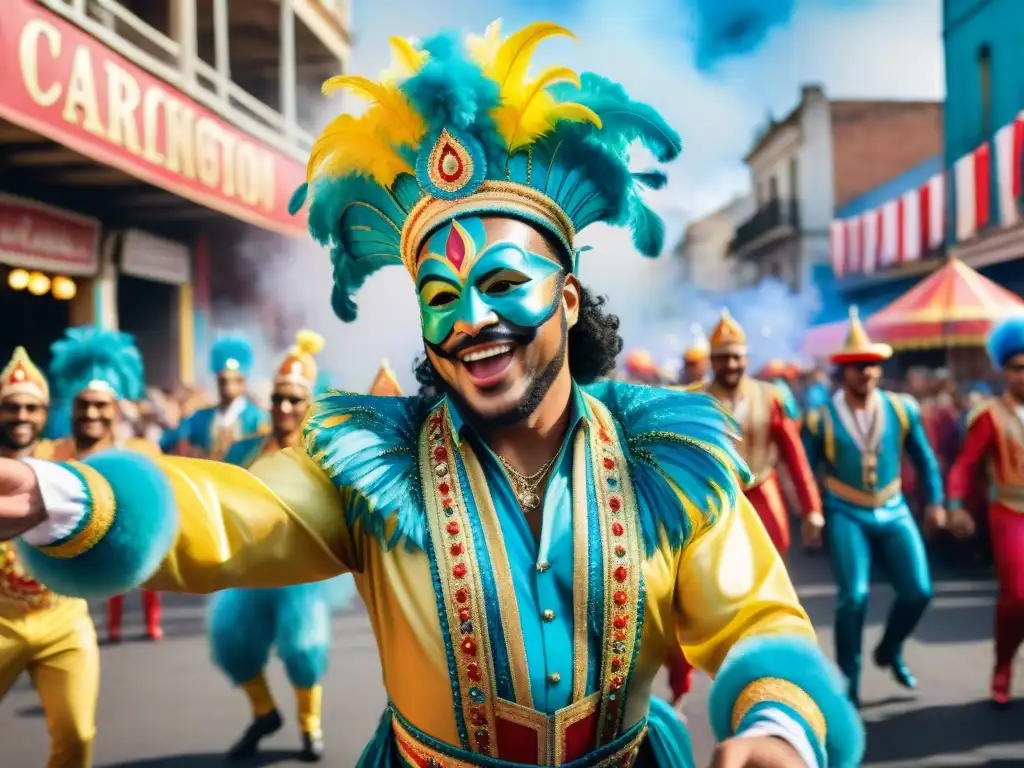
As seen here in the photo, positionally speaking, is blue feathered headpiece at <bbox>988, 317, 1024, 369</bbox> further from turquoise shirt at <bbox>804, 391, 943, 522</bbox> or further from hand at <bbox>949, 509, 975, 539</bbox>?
hand at <bbox>949, 509, 975, 539</bbox>

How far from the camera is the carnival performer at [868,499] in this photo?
17.4 ft

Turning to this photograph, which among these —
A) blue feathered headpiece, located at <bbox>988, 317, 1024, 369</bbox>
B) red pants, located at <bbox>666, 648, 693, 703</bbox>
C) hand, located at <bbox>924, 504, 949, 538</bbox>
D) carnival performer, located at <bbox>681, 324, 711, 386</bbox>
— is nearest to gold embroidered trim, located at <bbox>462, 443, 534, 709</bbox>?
red pants, located at <bbox>666, 648, 693, 703</bbox>

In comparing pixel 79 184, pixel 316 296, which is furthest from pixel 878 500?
pixel 316 296

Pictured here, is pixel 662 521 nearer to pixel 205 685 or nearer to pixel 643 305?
pixel 205 685

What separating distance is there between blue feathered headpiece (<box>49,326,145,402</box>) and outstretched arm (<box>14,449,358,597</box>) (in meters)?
3.79

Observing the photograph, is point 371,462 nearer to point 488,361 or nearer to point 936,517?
point 488,361

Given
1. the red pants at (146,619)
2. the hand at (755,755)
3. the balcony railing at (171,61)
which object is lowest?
the red pants at (146,619)

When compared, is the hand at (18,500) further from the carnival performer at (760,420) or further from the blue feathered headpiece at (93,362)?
the carnival performer at (760,420)

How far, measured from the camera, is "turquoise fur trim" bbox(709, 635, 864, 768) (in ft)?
5.30

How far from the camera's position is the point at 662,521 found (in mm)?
1922

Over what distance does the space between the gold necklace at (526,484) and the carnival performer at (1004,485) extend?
4106mm

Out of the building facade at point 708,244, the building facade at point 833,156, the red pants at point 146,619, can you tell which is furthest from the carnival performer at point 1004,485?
the building facade at point 708,244

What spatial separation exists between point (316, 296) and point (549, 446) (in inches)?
511

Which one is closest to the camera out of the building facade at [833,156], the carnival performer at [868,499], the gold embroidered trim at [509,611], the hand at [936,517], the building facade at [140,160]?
the gold embroidered trim at [509,611]
